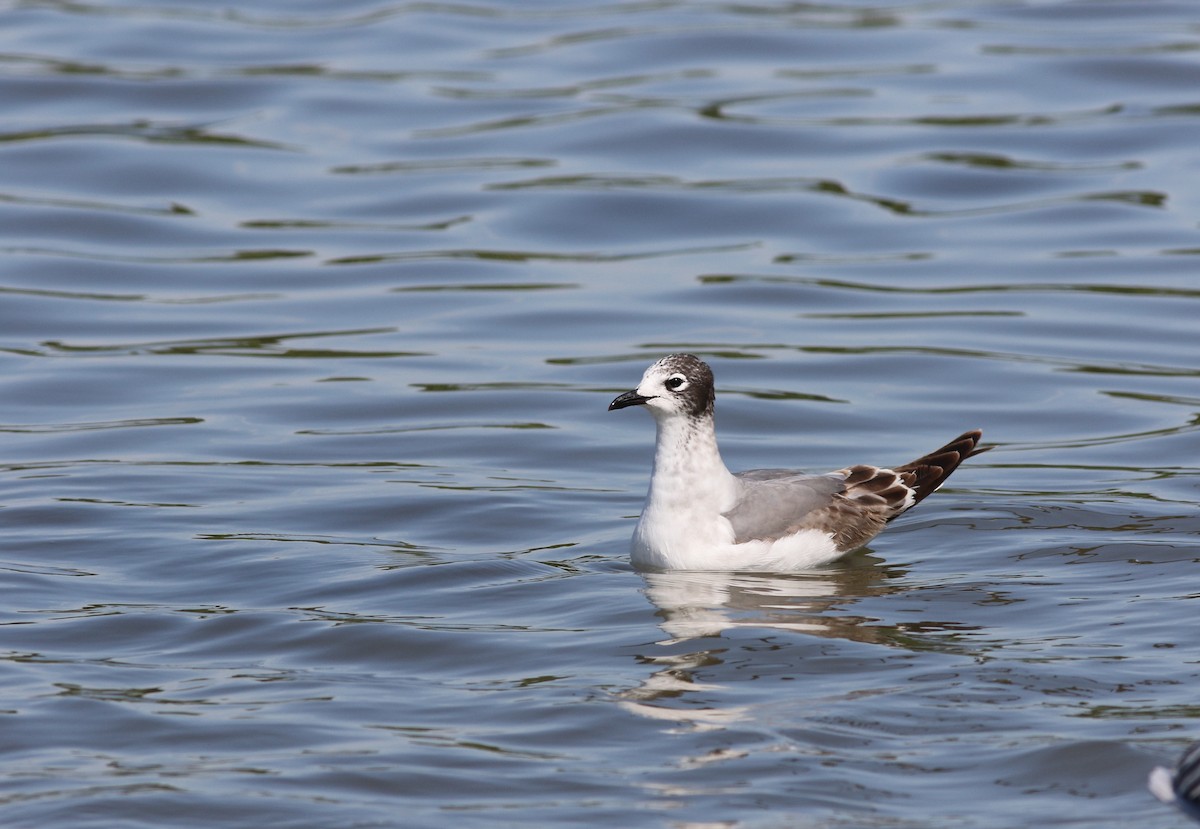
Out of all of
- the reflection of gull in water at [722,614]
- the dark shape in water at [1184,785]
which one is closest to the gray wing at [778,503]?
the reflection of gull in water at [722,614]

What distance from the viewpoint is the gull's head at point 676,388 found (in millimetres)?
11234

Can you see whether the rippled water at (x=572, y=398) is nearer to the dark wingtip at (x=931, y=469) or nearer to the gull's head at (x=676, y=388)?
the dark wingtip at (x=931, y=469)

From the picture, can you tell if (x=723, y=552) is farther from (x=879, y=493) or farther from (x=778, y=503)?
(x=879, y=493)

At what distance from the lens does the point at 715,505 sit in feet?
36.7

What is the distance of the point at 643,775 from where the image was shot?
25.9 feet

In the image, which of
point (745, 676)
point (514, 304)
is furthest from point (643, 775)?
point (514, 304)

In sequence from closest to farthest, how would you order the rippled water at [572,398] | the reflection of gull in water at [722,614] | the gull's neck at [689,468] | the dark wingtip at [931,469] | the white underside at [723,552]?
the rippled water at [572,398]
the reflection of gull in water at [722,614]
the white underside at [723,552]
the gull's neck at [689,468]
the dark wingtip at [931,469]

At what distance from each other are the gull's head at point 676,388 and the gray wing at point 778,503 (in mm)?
564

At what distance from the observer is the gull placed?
36.3 ft

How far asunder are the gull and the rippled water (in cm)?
23

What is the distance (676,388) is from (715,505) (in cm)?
70

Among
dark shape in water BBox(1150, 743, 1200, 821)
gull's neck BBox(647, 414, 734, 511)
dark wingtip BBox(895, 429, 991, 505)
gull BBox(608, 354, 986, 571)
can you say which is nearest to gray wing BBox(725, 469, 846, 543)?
gull BBox(608, 354, 986, 571)

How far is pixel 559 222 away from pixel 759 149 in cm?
329

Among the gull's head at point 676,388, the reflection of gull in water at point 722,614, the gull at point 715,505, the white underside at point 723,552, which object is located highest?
the gull's head at point 676,388
